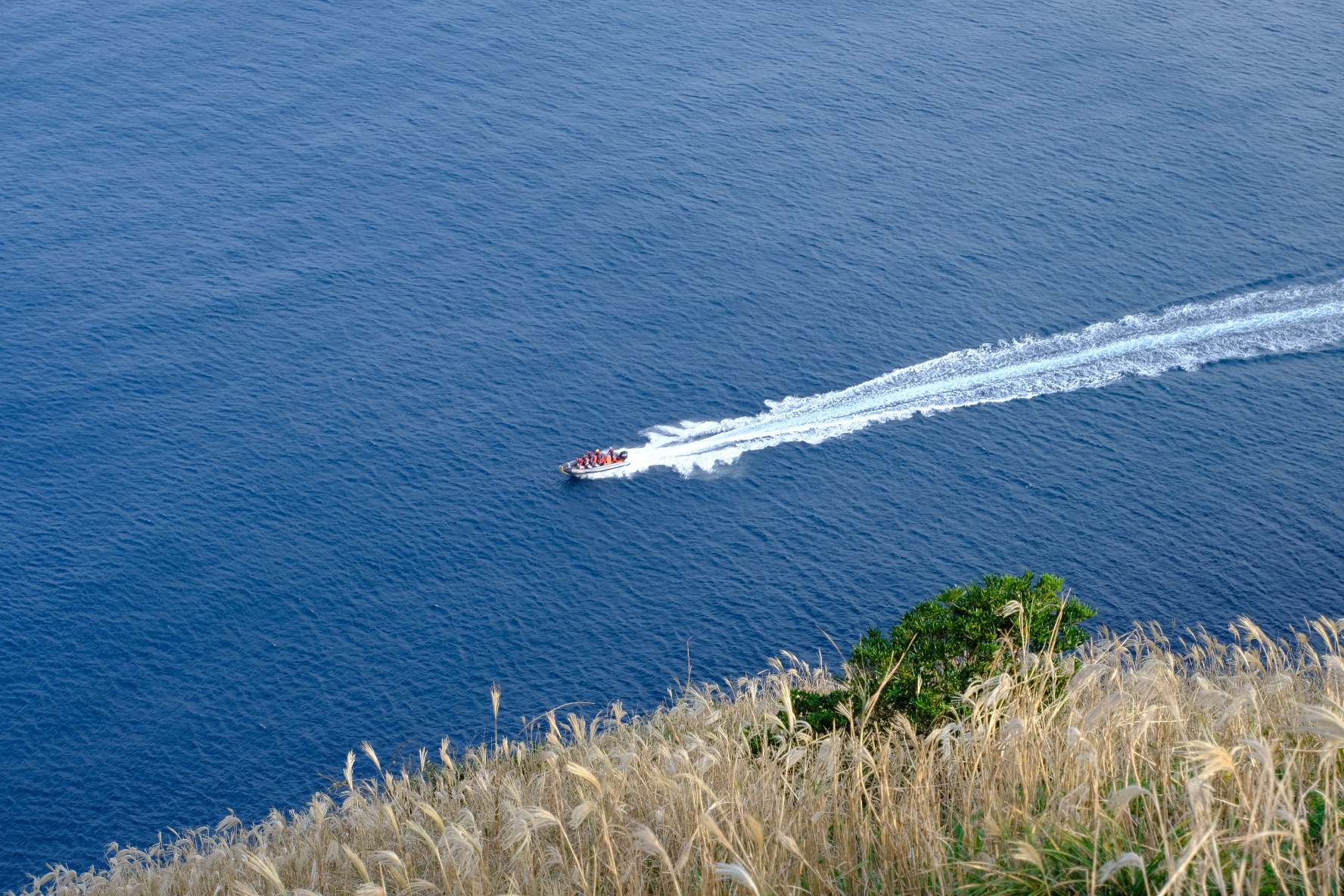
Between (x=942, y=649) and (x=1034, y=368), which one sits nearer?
(x=942, y=649)

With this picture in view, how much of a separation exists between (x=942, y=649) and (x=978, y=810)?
10012 mm

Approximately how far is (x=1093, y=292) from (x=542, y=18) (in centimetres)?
7800

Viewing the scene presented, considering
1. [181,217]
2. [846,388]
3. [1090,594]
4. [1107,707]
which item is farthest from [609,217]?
[1107,707]

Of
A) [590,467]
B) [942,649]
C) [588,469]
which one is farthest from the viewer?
[588,469]

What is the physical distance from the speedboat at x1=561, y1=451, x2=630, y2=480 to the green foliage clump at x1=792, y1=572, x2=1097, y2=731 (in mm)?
64731

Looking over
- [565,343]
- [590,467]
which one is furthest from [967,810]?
[565,343]

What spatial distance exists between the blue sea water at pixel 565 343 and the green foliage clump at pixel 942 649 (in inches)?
1638

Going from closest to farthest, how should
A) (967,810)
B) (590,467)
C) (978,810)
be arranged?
(967,810)
(978,810)
(590,467)

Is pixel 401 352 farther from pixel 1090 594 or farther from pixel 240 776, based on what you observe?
pixel 1090 594

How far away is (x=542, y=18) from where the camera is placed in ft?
493

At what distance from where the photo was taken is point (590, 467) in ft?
295

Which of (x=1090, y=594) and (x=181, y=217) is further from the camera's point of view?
(x=181, y=217)

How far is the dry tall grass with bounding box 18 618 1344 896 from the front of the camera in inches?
413

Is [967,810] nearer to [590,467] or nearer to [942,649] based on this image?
[942,649]
